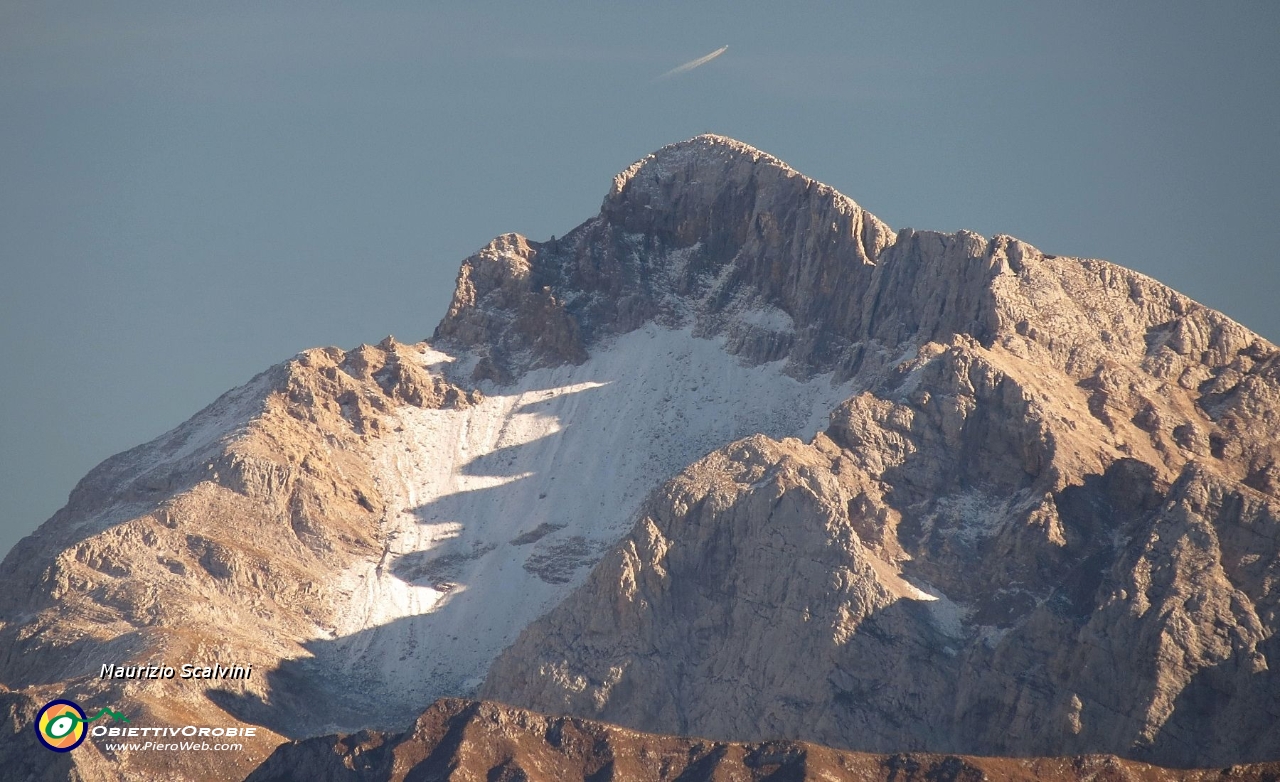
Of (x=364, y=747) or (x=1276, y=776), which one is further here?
(x=364, y=747)

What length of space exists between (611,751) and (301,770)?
2147 centimetres

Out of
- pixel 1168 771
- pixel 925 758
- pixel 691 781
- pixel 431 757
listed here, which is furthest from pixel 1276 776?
pixel 431 757

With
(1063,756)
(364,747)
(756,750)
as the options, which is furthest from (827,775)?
(364,747)

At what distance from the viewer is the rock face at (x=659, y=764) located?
189500mm

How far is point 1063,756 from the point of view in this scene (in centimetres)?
19862

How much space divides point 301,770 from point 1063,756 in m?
52.2

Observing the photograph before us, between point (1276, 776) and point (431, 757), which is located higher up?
point (431, 757)

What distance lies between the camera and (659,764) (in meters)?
195

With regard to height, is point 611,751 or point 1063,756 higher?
point 611,751

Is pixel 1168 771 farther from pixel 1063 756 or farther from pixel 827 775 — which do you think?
pixel 827 775

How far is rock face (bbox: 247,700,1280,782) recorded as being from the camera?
189500mm

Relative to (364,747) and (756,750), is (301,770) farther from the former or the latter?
(756,750)

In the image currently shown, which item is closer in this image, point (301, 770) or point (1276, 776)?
point (1276, 776)

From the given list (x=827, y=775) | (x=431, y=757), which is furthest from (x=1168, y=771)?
(x=431, y=757)
